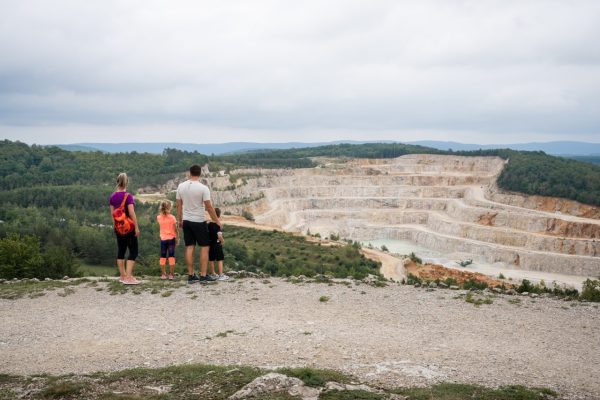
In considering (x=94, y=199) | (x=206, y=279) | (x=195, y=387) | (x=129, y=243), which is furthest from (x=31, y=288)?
(x=94, y=199)

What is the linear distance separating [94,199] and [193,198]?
51.6 meters

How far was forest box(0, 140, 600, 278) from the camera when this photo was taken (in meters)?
21.7

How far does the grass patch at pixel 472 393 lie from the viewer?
6.32m

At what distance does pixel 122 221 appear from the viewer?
1130 cm

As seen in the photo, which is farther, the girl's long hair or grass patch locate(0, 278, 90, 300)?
grass patch locate(0, 278, 90, 300)

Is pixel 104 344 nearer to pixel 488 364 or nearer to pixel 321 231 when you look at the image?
pixel 488 364

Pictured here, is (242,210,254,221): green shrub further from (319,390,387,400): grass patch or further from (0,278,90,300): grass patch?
(319,390,387,400): grass patch

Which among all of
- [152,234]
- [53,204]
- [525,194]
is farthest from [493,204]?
[53,204]

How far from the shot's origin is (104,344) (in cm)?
857

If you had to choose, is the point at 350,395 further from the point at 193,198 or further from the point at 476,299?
the point at 193,198

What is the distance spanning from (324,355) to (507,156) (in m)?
101

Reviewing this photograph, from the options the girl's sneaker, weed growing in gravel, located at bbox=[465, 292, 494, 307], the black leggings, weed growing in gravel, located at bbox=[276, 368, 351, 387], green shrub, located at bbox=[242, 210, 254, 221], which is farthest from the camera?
green shrub, located at bbox=[242, 210, 254, 221]

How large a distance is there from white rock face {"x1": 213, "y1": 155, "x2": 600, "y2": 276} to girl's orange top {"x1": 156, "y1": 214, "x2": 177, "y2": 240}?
46.3 meters

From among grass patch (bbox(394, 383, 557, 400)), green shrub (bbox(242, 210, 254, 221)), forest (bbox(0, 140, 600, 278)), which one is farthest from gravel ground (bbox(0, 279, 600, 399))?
green shrub (bbox(242, 210, 254, 221))
